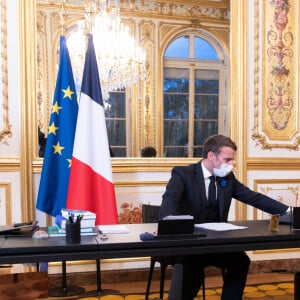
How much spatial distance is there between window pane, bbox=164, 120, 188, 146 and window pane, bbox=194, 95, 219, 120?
165mm

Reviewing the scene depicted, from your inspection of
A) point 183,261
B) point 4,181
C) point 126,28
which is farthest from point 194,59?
point 183,261

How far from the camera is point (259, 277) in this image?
376cm

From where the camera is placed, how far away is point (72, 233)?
1.88m

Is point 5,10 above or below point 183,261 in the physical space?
above

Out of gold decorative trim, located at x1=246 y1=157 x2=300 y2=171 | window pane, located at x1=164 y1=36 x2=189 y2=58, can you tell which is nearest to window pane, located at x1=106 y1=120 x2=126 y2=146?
window pane, located at x1=164 y1=36 x2=189 y2=58

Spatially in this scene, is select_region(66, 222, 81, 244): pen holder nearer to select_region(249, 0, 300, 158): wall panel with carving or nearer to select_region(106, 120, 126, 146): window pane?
select_region(106, 120, 126, 146): window pane

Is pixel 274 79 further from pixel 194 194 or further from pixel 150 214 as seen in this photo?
pixel 194 194

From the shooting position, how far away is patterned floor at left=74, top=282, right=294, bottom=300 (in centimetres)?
316

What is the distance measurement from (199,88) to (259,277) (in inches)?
73.7

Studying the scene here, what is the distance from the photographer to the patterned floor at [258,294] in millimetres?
3160

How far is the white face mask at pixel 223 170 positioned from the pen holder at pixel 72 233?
38.3 inches

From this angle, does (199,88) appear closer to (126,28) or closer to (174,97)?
(174,97)

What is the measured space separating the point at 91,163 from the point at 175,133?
3.44 feet

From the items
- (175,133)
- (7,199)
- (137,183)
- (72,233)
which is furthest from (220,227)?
(7,199)
